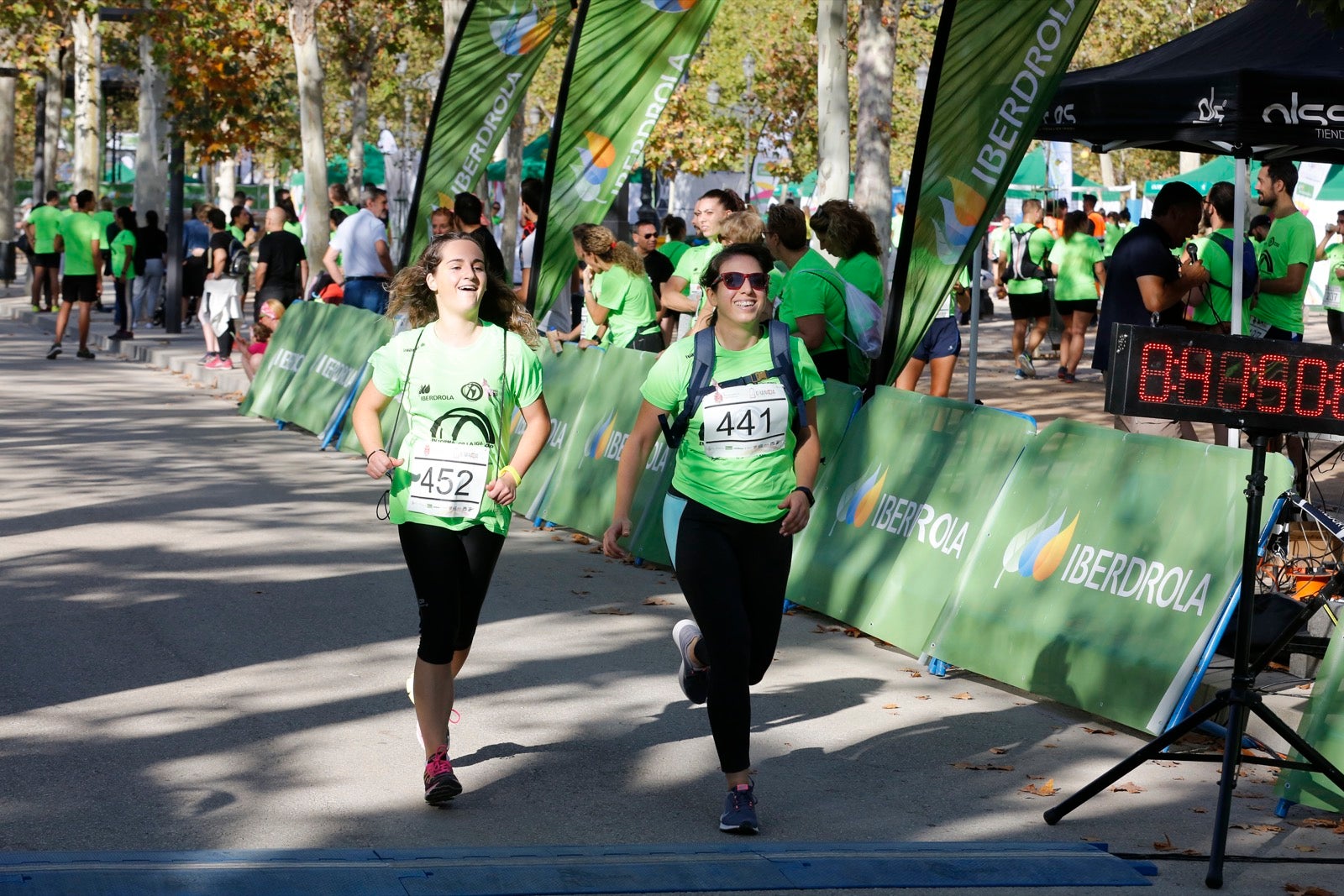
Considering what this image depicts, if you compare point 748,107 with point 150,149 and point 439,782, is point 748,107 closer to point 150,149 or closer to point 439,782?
point 150,149

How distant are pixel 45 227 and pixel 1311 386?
2613 centimetres

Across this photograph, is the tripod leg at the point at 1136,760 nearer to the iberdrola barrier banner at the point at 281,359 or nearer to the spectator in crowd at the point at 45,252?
the iberdrola barrier banner at the point at 281,359

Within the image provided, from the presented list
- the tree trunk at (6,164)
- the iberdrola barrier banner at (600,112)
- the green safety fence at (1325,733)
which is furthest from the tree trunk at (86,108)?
the green safety fence at (1325,733)

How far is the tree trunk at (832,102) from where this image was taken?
63.0 feet

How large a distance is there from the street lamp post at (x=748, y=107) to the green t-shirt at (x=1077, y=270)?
26.1 metres

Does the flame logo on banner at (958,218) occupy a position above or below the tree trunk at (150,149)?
below

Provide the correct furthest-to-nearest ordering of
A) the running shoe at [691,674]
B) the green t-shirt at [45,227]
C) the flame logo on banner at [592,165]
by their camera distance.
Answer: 1. the green t-shirt at [45,227]
2. the flame logo on banner at [592,165]
3. the running shoe at [691,674]

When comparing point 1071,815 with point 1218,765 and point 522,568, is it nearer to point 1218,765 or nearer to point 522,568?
point 1218,765

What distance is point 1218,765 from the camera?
6.71 meters

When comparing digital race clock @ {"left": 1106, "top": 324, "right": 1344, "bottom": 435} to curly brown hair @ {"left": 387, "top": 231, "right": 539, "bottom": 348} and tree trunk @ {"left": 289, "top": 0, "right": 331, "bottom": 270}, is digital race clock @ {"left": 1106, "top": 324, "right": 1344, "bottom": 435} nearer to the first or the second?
curly brown hair @ {"left": 387, "top": 231, "right": 539, "bottom": 348}

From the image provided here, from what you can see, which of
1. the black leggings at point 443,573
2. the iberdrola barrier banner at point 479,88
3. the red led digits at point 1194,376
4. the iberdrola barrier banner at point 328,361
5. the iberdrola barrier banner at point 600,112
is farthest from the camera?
the iberdrola barrier banner at point 479,88

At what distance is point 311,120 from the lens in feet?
81.4

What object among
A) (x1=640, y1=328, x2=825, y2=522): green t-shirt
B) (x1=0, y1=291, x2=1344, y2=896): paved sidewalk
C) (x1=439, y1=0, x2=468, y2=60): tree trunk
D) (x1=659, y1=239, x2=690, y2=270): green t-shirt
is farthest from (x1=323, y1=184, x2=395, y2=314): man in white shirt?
(x1=640, y1=328, x2=825, y2=522): green t-shirt

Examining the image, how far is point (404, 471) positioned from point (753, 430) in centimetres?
117
